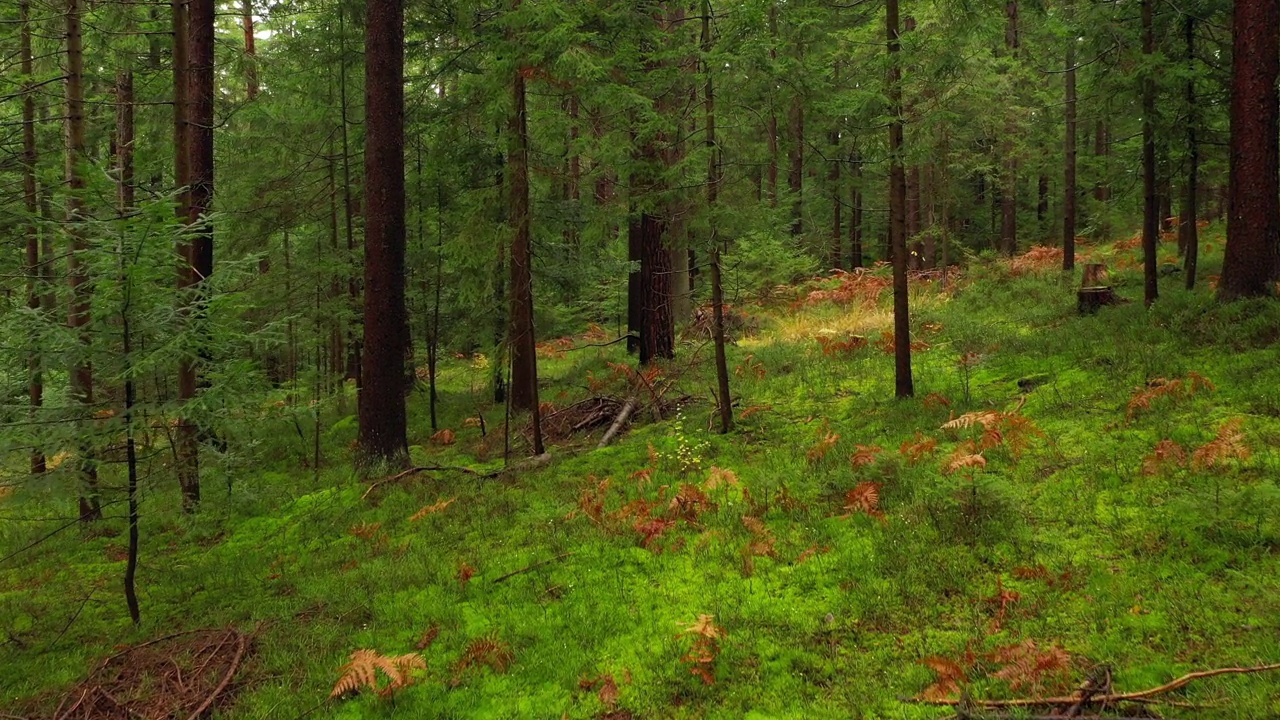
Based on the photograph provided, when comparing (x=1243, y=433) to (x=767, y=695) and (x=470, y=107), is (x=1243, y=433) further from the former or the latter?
(x=470, y=107)

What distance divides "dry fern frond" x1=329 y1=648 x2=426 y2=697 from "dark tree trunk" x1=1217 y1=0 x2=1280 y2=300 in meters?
12.3

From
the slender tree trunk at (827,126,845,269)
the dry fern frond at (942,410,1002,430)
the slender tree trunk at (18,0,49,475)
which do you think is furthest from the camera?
the slender tree trunk at (827,126,845,269)

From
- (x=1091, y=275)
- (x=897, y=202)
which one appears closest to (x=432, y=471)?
(x=897, y=202)

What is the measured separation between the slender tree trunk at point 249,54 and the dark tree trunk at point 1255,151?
1721cm

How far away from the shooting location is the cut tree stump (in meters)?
13.2

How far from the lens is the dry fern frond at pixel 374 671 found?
4.80 metres

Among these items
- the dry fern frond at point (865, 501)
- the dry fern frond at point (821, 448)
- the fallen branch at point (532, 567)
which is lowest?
the fallen branch at point (532, 567)

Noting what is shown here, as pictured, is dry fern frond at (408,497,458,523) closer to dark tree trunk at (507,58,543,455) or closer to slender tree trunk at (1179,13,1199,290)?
dark tree trunk at (507,58,543,455)

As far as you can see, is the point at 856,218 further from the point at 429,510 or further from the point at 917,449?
the point at 429,510

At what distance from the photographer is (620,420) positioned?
11703 mm

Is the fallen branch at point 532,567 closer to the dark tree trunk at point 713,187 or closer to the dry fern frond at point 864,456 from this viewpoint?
the dry fern frond at point 864,456

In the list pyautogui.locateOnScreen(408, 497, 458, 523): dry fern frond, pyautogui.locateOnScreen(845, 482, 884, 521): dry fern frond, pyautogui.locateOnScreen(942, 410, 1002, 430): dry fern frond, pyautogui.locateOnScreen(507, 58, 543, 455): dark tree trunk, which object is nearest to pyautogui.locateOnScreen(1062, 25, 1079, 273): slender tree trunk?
pyautogui.locateOnScreen(942, 410, 1002, 430): dry fern frond

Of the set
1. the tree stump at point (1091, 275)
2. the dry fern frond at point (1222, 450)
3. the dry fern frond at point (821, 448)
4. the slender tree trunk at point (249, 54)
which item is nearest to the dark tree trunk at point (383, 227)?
the slender tree trunk at point (249, 54)

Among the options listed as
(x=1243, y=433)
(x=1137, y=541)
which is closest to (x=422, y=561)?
(x=1137, y=541)
